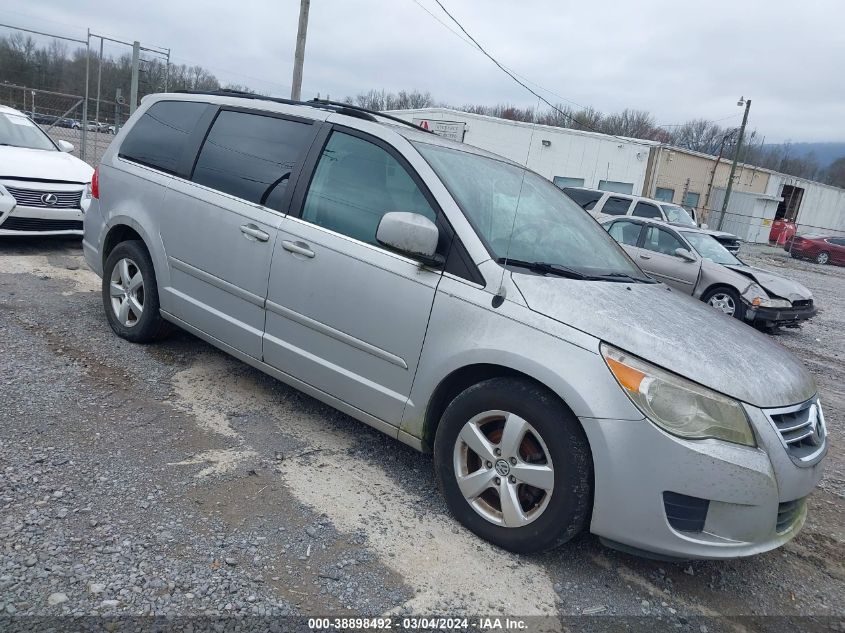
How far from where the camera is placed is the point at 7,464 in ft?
10.0

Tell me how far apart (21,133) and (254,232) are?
6.75 metres

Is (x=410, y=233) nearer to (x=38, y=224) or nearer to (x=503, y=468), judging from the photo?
(x=503, y=468)

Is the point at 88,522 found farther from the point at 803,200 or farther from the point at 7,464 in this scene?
the point at 803,200

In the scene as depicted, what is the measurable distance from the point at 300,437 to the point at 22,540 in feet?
4.96

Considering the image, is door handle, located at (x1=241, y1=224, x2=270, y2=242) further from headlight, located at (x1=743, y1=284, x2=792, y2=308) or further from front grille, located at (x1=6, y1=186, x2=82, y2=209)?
headlight, located at (x1=743, y1=284, x2=792, y2=308)

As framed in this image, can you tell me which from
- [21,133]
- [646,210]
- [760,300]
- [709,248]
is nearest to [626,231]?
[709,248]

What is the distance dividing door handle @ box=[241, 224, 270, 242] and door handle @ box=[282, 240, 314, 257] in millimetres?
166

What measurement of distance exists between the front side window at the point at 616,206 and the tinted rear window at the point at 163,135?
11429 millimetres

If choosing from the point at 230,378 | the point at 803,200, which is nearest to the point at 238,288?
the point at 230,378

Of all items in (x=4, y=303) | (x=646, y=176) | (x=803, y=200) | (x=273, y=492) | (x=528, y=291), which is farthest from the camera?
(x=803, y=200)

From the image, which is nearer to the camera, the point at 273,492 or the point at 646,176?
the point at 273,492

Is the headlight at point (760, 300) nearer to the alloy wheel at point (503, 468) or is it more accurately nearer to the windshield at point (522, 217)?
the windshield at point (522, 217)

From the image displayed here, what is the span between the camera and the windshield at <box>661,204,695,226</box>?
48.2 feet

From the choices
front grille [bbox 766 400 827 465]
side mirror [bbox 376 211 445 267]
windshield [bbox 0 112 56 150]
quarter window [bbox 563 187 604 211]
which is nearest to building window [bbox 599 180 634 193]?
quarter window [bbox 563 187 604 211]
